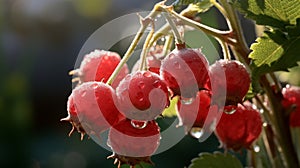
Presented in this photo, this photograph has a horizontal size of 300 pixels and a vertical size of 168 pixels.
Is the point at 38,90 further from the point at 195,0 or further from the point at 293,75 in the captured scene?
the point at 195,0


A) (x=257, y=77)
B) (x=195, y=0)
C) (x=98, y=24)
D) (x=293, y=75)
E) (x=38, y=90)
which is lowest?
(x=38, y=90)

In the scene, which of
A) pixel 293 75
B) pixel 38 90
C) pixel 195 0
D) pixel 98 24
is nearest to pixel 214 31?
pixel 195 0

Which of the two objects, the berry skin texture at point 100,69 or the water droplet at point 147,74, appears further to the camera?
the berry skin texture at point 100,69

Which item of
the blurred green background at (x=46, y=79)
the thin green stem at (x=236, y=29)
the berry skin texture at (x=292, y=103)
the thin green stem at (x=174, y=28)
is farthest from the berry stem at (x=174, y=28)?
the blurred green background at (x=46, y=79)

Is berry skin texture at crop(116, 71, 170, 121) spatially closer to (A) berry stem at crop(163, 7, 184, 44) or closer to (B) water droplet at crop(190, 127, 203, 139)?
(A) berry stem at crop(163, 7, 184, 44)

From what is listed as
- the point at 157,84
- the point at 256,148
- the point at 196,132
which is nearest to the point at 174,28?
the point at 157,84

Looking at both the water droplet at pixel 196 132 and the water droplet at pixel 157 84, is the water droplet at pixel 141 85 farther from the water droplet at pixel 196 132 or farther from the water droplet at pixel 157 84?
the water droplet at pixel 196 132
